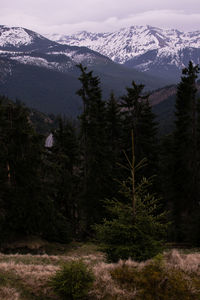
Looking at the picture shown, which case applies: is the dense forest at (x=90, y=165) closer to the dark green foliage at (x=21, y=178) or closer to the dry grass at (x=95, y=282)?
the dark green foliage at (x=21, y=178)

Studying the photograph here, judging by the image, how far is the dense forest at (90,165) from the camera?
66.8 ft

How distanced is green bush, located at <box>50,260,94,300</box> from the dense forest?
291 inches

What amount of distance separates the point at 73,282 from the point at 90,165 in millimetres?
19537

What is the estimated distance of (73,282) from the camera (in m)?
7.53

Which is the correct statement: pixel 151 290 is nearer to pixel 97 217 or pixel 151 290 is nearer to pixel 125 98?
pixel 97 217

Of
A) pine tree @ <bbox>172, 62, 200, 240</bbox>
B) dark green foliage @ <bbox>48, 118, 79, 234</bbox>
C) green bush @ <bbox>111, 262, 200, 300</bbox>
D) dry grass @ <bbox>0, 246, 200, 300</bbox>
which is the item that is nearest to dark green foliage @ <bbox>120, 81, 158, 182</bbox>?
pine tree @ <bbox>172, 62, 200, 240</bbox>

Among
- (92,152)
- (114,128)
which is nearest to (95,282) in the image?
(92,152)

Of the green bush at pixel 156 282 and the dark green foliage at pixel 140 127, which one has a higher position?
the dark green foliage at pixel 140 127

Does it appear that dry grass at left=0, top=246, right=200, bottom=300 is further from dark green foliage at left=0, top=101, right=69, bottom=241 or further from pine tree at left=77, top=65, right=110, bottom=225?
pine tree at left=77, top=65, right=110, bottom=225

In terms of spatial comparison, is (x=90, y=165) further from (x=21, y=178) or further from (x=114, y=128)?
(x=21, y=178)

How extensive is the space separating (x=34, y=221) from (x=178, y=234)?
12.1m

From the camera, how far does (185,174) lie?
26.1m

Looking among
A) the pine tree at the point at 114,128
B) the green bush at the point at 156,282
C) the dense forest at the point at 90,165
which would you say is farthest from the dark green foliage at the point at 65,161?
the green bush at the point at 156,282

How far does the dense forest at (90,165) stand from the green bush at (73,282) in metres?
7.40
